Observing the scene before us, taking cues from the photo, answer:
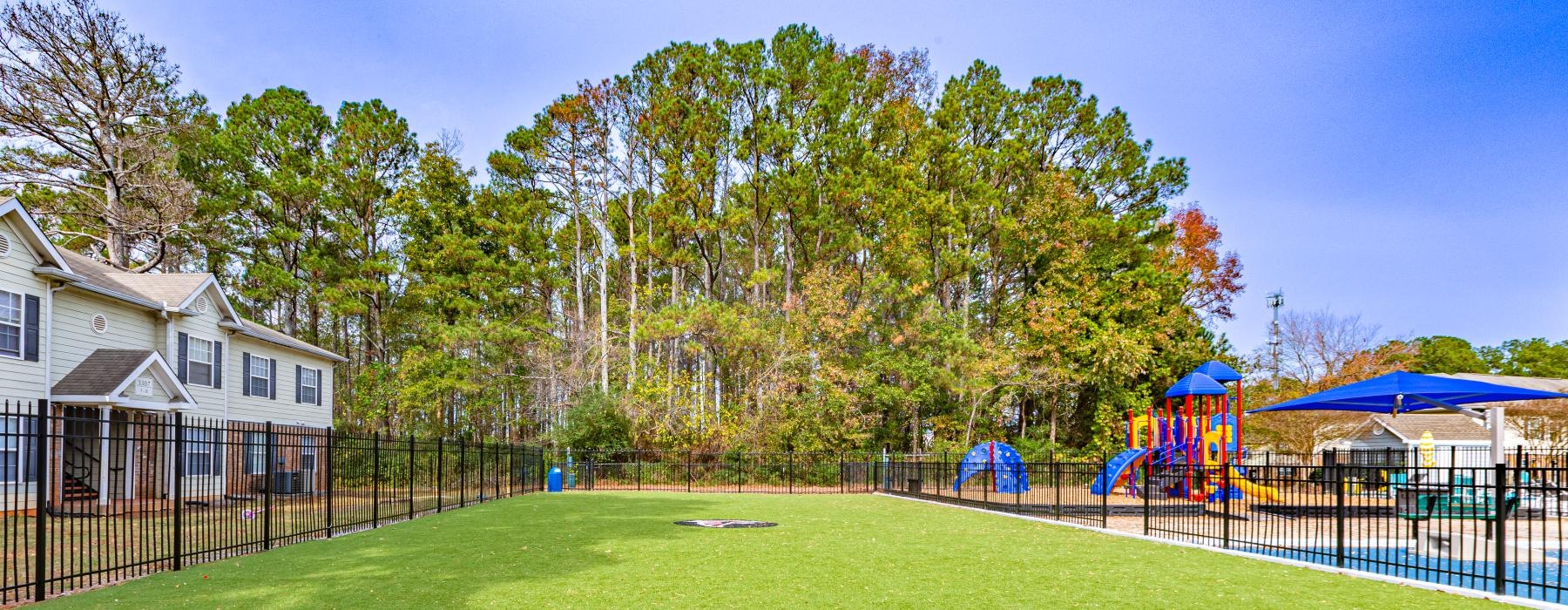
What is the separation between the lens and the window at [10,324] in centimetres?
1587

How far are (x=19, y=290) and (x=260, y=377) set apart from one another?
904 cm

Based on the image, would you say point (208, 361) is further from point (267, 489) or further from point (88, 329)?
point (267, 489)

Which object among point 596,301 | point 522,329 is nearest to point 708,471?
point 522,329

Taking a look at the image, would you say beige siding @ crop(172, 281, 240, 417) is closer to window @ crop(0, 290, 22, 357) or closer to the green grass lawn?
window @ crop(0, 290, 22, 357)

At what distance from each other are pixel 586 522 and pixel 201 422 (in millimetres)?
12251

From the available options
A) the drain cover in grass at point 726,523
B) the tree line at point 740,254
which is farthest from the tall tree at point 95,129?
the drain cover in grass at point 726,523

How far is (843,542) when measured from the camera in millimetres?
12477

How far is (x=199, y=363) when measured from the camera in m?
21.8

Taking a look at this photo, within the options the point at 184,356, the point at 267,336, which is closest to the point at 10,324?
the point at 184,356

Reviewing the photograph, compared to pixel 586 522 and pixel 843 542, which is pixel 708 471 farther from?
pixel 843 542

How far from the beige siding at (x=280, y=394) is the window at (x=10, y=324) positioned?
272 inches

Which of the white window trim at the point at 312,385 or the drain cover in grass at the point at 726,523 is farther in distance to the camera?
the white window trim at the point at 312,385

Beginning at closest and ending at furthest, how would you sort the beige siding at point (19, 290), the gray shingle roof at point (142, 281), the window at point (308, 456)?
the window at point (308, 456), the beige siding at point (19, 290), the gray shingle roof at point (142, 281)

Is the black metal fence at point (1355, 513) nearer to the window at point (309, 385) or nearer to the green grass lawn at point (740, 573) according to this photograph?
the green grass lawn at point (740, 573)
